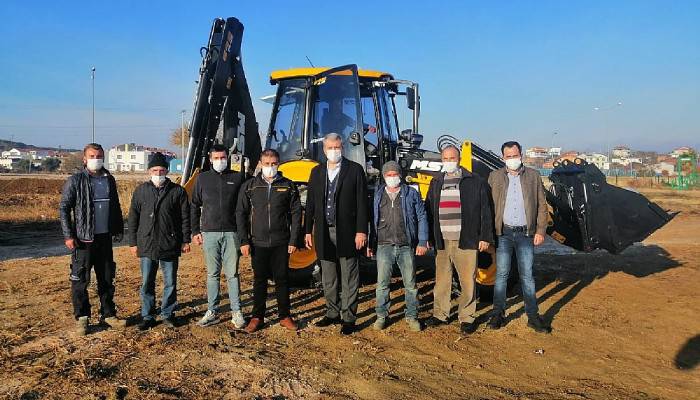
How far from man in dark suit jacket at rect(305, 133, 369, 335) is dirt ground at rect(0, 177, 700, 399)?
0.54 metres

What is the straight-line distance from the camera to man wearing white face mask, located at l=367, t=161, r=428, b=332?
521 cm

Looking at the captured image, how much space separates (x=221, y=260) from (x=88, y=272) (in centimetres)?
129

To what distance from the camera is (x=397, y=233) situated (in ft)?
17.0

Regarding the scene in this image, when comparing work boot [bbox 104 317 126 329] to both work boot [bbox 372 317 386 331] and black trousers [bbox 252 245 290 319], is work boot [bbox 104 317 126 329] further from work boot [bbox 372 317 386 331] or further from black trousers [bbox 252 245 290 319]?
work boot [bbox 372 317 386 331]

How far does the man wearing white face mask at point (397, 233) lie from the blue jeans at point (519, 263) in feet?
2.89

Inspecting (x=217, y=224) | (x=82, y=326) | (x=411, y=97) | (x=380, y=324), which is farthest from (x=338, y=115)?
(x=82, y=326)

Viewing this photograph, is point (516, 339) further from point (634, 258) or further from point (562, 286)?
point (634, 258)

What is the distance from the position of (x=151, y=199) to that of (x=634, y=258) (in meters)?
9.09

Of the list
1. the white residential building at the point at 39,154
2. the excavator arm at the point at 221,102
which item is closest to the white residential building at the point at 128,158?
the white residential building at the point at 39,154

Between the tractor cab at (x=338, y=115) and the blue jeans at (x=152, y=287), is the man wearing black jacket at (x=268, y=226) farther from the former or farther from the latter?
the tractor cab at (x=338, y=115)

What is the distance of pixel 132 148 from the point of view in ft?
385

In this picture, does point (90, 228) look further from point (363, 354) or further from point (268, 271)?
point (363, 354)

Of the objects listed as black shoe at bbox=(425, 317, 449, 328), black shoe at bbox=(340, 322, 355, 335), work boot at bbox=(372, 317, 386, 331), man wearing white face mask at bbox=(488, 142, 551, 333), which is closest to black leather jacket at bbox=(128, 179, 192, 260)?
black shoe at bbox=(340, 322, 355, 335)

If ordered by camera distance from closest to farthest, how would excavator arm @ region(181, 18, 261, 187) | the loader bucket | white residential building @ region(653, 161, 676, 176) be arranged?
the loader bucket, excavator arm @ region(181, 18, 261, 187), white residential building @ region(653, 161, 676, 176)
